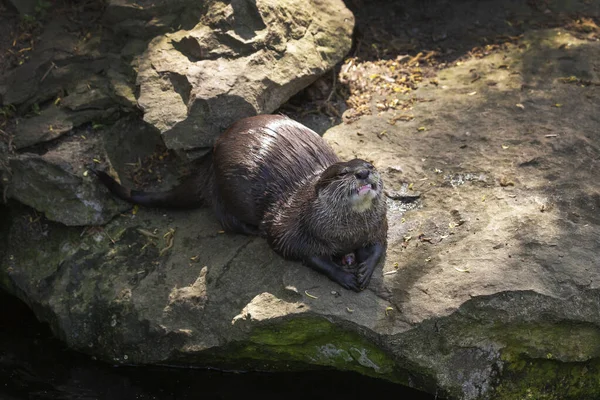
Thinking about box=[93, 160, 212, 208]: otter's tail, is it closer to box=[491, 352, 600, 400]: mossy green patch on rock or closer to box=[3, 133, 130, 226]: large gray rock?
box=[3, 133, 130, 226]: large gray rock

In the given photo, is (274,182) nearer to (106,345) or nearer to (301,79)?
(301,79)

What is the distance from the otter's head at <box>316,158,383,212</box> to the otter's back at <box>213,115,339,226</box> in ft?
1.04

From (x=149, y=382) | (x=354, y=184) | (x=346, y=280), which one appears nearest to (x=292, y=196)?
(x=354, y=184)

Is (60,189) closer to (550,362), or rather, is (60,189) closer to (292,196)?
(292,196)

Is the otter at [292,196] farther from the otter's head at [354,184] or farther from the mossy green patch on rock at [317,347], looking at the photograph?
the mossy green patch on rock at [317,347]

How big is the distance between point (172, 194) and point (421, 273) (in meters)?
1.71

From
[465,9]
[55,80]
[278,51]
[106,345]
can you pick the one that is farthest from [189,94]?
[465,9]

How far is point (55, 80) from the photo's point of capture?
16.6 feet

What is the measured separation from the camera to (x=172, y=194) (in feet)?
15.0

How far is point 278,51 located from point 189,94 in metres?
0.69

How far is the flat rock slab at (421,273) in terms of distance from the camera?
3.60 metres

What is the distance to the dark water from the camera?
3.93 meters

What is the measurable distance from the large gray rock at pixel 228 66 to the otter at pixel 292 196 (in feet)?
0.82

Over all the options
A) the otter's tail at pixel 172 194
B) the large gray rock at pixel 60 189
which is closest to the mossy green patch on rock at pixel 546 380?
the otter's tail at pixel 172 194
